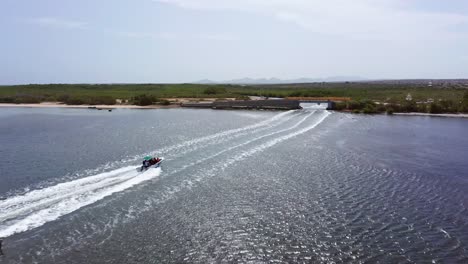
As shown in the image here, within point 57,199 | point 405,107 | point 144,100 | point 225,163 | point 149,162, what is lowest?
point 225,163

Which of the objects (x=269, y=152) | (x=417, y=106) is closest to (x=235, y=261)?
(x=269, y=152)

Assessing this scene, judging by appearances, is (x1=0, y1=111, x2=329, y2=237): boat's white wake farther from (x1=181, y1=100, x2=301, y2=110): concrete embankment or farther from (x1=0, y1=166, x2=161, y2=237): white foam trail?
(x1=181, y1=100, x2=301, y2=110): concrete embankment

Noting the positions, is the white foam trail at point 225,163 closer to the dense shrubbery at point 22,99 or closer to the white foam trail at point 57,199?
the white foam trail at point 57,199

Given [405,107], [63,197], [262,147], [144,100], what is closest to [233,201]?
[63,197]

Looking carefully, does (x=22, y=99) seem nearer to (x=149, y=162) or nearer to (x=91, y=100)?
(x=91, y=100)

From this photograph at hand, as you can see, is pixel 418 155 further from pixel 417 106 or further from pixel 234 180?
pixel 417 106

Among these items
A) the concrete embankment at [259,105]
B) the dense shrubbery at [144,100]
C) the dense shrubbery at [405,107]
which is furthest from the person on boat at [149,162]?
the dense shrubbery at [144,100]
